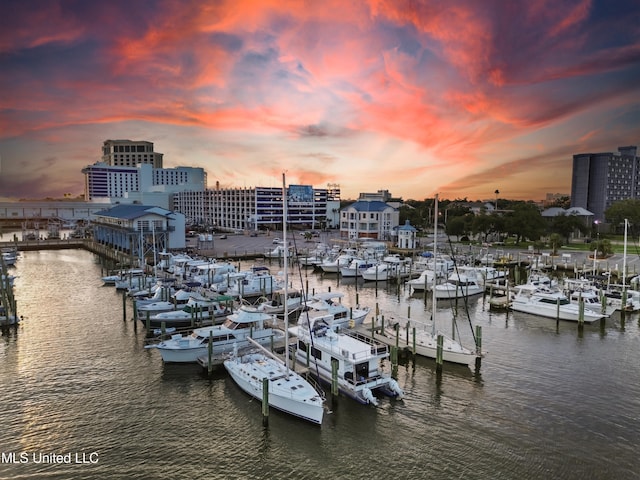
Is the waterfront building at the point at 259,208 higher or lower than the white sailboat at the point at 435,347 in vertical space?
higher

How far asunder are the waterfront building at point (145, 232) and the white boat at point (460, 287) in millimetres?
43376

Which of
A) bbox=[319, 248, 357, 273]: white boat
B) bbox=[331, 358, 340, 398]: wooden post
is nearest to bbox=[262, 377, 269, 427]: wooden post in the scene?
bbox=[331, 358, 340, 398]: wooden post

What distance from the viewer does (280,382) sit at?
21.4 metres

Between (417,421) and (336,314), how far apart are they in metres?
13.6

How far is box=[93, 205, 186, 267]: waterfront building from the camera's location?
69688 mm

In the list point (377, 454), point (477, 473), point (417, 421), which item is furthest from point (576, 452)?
point (377, 454)

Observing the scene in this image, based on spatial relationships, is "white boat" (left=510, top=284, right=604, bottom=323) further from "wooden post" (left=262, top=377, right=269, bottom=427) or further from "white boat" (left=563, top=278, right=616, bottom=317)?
"wooden post" (left=262, top=377, right=269, bottom=427)

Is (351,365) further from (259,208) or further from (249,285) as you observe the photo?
(259,208)

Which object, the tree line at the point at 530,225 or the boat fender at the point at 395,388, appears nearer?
the boat fender at the point at 395,388

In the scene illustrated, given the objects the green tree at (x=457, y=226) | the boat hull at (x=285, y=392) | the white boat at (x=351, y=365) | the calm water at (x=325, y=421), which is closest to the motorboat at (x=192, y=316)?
the calm water at (x=325, y=421)

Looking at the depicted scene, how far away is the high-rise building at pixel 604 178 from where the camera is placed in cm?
15612

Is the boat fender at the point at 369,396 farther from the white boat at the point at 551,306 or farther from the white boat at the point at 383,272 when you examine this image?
the white boat at the point at 383,272

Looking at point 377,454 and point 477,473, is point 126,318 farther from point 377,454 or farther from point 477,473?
point 477,473

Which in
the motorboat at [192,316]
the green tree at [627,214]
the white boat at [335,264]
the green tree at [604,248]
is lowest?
the motorboat at [192,316]
